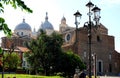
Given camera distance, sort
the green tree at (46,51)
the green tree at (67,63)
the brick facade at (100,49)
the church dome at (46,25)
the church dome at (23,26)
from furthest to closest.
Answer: the church dome at (46,25), the church dome at (23,26), the brick facade at (100,49), the green tree at (46,51), the green tree at (67,63)

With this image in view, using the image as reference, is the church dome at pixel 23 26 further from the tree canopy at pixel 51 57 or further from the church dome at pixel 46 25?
the tree canopy at pixel 51 57

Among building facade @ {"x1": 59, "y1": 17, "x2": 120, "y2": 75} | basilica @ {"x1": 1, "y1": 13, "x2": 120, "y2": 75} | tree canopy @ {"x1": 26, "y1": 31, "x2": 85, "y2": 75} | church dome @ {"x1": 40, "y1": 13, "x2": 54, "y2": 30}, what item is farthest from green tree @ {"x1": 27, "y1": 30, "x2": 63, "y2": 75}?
church dome @ {"x1": 40, "y1": 13, "x2": 54, "y2": 30}

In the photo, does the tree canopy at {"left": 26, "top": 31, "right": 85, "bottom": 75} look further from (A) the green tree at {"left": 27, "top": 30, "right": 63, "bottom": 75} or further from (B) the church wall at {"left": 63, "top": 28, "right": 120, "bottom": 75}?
(B) the church wall at {"left": 63, "top": 28, "right": 120, "bottom": 75}

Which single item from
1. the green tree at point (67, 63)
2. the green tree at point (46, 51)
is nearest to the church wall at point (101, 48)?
the green tree at point (67, 63)

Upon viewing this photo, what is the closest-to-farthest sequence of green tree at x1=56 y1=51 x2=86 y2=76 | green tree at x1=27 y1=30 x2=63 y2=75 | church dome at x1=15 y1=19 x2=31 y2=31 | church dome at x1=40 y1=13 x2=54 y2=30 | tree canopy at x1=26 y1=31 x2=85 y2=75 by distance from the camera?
green tree at x1=56 y1=51 x2=86 y2=76, tree canopy at x1=26 y1=31 x2=85 y2=75, green tree at x1=27 y1=30 x2=63 y2=75, church dome at x1=15 y1=19 x2=31 y2=31, church dome at x1=40 y1=13 x2=54 y2=30

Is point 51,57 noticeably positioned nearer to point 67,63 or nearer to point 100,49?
point 67,63

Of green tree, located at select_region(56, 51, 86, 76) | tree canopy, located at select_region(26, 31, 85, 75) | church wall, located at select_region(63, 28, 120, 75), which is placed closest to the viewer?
green tree, located at select_region(56, 51, 86, 76)

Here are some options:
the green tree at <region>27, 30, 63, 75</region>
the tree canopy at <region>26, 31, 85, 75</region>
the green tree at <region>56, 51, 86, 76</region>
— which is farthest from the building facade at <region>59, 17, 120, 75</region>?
the green tree at <region>27, 30, 63, 75</region>

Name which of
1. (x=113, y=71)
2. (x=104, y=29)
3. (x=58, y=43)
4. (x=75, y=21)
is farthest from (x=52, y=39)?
(x=104, y=29)

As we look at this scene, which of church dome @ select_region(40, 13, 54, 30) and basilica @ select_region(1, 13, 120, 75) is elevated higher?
church dome @ select_region(40, 13, 54, 30)

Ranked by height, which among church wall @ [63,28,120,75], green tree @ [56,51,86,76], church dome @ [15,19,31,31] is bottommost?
green tree @ [56,51,86,76]

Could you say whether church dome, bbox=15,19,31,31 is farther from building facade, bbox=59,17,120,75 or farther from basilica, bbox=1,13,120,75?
building facade, bbox=59,17,120,75

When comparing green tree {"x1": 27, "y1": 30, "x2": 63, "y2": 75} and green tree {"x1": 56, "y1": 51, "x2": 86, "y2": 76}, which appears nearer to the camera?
green tree {"x1": 56, "y1": 51, "x2": 86, "y2": 76}

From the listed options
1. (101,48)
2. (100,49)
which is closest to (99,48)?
(100,49)
